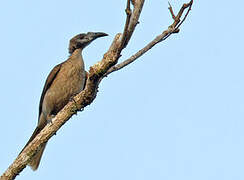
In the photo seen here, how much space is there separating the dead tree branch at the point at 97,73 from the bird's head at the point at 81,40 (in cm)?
244

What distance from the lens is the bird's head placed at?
9.16 meters

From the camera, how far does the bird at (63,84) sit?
28.4 ft

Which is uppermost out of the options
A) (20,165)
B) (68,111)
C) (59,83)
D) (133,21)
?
(59,83)

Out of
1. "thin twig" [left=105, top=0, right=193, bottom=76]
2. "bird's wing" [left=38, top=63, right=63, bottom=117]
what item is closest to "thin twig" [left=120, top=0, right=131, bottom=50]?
"thin twig" [left=105, top=0, right=193, bottom=76]

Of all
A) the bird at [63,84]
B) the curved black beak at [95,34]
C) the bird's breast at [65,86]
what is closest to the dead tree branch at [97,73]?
the bird at [63,84]

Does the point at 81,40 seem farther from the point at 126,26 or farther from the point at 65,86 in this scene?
the point at 126,26

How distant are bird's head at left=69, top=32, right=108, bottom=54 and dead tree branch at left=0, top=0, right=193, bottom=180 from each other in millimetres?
2439

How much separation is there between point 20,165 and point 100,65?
6.73 feet

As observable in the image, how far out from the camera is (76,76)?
8.73m

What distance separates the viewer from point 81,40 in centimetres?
927

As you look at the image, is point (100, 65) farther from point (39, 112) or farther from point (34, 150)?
point (39, 112)

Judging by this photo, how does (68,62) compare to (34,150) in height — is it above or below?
above

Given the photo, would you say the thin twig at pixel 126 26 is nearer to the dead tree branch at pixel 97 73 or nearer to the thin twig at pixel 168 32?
the dead tree branch at pixel 97 73

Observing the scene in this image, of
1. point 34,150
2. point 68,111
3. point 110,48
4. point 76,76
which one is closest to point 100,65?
point 110,48
